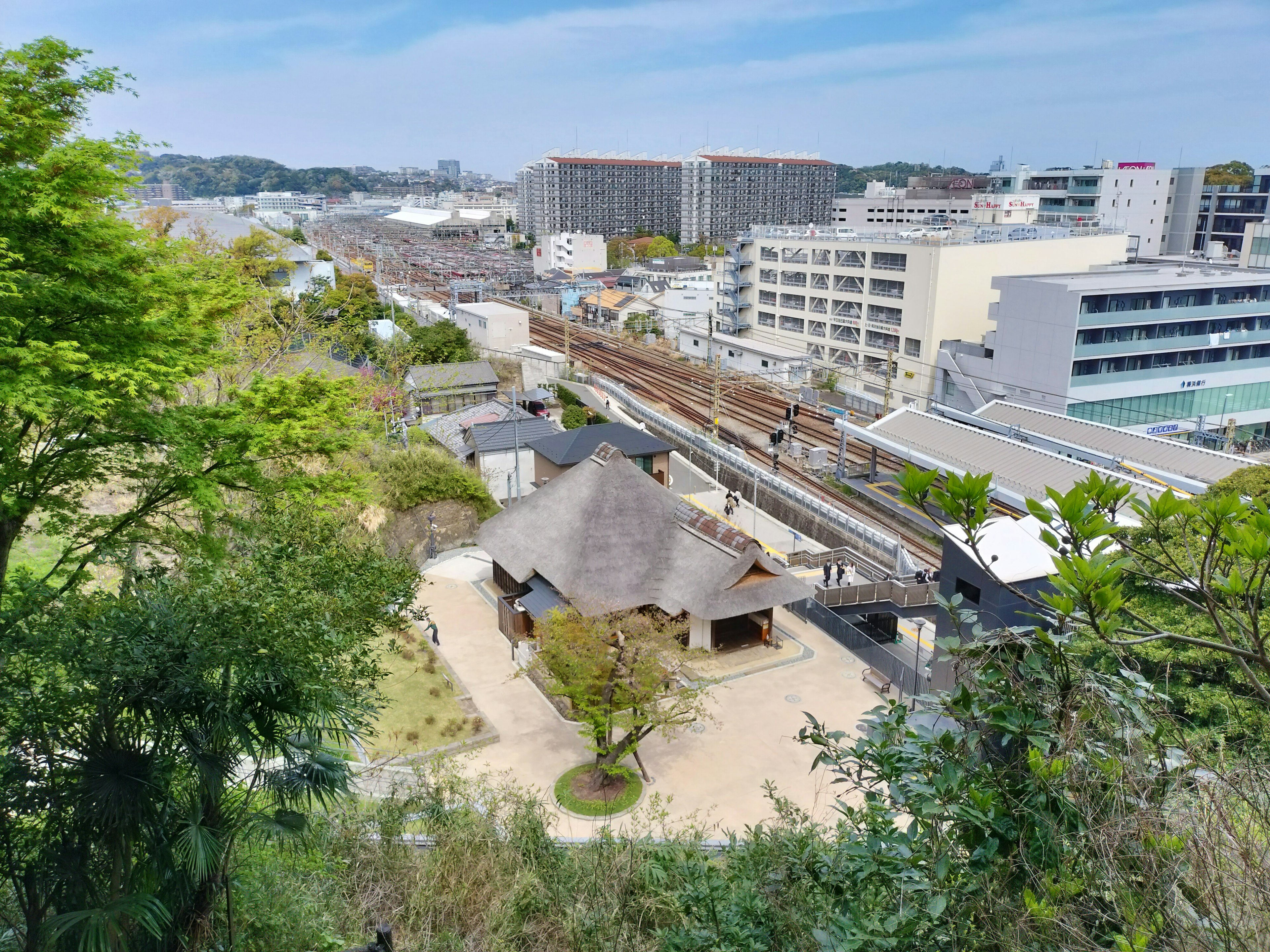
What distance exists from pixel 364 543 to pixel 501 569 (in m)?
9.26

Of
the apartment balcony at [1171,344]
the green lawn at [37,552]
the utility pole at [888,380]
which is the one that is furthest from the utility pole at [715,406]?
the green lawn at [37,552]

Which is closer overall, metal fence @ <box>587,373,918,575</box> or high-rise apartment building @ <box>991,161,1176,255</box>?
metal fence @ <box>587,373,918,575</box>

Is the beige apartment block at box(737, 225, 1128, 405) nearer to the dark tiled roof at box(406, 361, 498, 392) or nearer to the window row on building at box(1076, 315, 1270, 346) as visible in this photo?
the window row on building at box(1076, 315, 1270, 346)

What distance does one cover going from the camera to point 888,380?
40.6m

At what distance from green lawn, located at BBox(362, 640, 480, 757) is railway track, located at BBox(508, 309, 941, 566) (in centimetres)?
1643

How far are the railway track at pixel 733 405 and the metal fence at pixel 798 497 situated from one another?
128cm

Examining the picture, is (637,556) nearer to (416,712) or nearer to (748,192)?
(416,712)

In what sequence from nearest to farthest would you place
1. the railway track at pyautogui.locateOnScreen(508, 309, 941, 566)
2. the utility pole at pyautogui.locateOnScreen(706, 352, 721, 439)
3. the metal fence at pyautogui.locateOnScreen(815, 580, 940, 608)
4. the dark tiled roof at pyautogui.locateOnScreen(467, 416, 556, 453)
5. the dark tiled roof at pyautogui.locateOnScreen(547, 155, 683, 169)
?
the metal fence at pyautogui.locateOnScreen(815, 580, 940, 608) → the dark tiled roof at pyautogui.locateOnScreen(467, 416, 556, 453) → the railway track at pyautogui.locateOnScreen(508, 309, 941, 566) → the utility pole at pyautogui.locateOnScreen(706, 352, 721, 439) → the dark tiled roof at pyautogui.locateOnScreen(547, 155, 683, 169)

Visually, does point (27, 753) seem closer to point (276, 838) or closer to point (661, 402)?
point (276, 838)

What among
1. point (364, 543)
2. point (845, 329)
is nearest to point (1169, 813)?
point (364, 543)

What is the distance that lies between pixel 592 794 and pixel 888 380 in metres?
30.4

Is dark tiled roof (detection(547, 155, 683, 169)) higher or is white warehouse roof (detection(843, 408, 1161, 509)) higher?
dark tiled roof (detection(547, 155, 683, 169))

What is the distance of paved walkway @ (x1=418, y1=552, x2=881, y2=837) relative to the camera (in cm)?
1491

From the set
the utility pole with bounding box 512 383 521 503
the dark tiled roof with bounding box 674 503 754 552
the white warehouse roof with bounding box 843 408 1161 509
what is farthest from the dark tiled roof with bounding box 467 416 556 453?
the white warehouse roof with bounding box 843 408 1161 509
